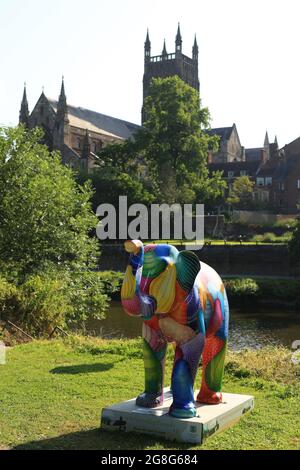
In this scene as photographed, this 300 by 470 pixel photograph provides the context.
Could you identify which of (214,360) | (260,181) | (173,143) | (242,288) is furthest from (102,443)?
(260,181)

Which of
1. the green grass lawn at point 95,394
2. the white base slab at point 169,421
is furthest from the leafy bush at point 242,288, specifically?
the white base slab at point 169,421

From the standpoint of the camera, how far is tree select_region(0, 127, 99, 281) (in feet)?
67.6

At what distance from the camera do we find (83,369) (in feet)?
37.7

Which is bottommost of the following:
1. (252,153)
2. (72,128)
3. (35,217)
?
(35,217)

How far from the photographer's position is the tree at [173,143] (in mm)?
52562

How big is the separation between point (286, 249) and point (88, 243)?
28218 mm

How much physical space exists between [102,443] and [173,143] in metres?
48.2

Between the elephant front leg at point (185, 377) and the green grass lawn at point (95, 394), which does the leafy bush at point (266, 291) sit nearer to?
the green grass lawn at point (95, 394)

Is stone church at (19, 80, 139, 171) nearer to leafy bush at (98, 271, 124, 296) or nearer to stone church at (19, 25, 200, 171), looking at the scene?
stone church at (19, 25, 200, 171)

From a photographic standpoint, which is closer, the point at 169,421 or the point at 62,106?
the point at 169,421

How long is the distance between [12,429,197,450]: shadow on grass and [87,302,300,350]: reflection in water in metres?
15.4

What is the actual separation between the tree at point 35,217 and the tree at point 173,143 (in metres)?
30.0

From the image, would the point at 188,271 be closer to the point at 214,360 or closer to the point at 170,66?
the point at 214,360

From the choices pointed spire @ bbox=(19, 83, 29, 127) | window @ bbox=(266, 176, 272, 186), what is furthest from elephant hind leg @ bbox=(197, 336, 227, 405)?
pointed spire @ bbox=(19, 83, 29, 127)
